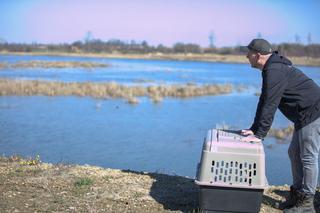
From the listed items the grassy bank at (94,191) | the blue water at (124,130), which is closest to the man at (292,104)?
the grassy bank at (94,191)

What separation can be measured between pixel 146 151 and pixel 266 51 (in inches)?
358

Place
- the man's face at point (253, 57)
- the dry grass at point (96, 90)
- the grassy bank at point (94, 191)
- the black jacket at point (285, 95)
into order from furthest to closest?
the dry grass at point (96, 90)
the grassy bank at point (94, 191)
the man's face at point (253, 57)
the black jacket at point (285, 95)

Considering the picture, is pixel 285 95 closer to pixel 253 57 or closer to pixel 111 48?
pixel 253 57

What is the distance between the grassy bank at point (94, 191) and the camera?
5.53 meters

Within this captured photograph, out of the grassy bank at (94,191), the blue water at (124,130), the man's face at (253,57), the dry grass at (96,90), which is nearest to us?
the man's face at (253,57)

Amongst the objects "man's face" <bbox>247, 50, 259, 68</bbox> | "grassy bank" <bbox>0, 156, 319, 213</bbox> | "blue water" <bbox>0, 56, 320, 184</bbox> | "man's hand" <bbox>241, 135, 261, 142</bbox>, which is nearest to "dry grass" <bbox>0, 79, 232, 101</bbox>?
"blue water" <bbox>0, 56, 320, 184</bbox>

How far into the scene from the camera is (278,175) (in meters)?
11.6

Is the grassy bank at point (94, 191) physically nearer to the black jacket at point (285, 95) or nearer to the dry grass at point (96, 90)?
the black jacket at point (285, 95)

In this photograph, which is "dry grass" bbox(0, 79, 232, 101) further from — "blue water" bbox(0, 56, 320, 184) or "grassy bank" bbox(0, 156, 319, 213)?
"grassy bank" bbox(0, 156, 319, 213)

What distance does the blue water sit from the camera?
41.9 ft

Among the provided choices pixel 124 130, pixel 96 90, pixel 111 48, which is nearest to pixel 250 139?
pixel 124 130

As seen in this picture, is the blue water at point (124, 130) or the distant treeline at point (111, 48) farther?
the distant treeline at point (111, 48)

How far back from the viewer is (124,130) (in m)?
17.6

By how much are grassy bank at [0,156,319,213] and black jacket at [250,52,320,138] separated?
1.08 m
